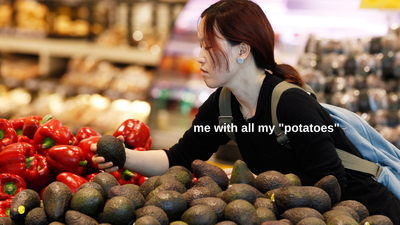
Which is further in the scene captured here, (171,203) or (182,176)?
(182,176)

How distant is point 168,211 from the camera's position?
1.01 meters

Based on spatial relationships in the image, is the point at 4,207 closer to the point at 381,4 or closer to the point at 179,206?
the point at 179,206

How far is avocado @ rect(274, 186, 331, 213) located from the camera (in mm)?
1062

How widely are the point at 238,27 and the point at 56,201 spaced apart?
0.91 meters

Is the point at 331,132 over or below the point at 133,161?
over

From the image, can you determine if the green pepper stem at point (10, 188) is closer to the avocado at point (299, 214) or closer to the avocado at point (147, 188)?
the avocado at point (147, 188)

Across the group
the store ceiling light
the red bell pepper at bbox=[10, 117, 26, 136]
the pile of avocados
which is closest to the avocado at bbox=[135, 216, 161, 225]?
the pile of avocados

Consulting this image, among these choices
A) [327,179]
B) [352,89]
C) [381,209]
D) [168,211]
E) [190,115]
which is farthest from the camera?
[190,115]

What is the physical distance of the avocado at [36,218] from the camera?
102cm

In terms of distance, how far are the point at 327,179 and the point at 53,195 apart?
0.81m

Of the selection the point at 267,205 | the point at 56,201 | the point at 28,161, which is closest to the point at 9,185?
the point at 28,161

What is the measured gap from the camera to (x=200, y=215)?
972 mm

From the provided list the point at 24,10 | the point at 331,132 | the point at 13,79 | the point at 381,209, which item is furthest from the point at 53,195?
the point at 24,10

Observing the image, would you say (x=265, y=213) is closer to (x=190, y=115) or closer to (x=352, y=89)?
(x=352, y=89)
